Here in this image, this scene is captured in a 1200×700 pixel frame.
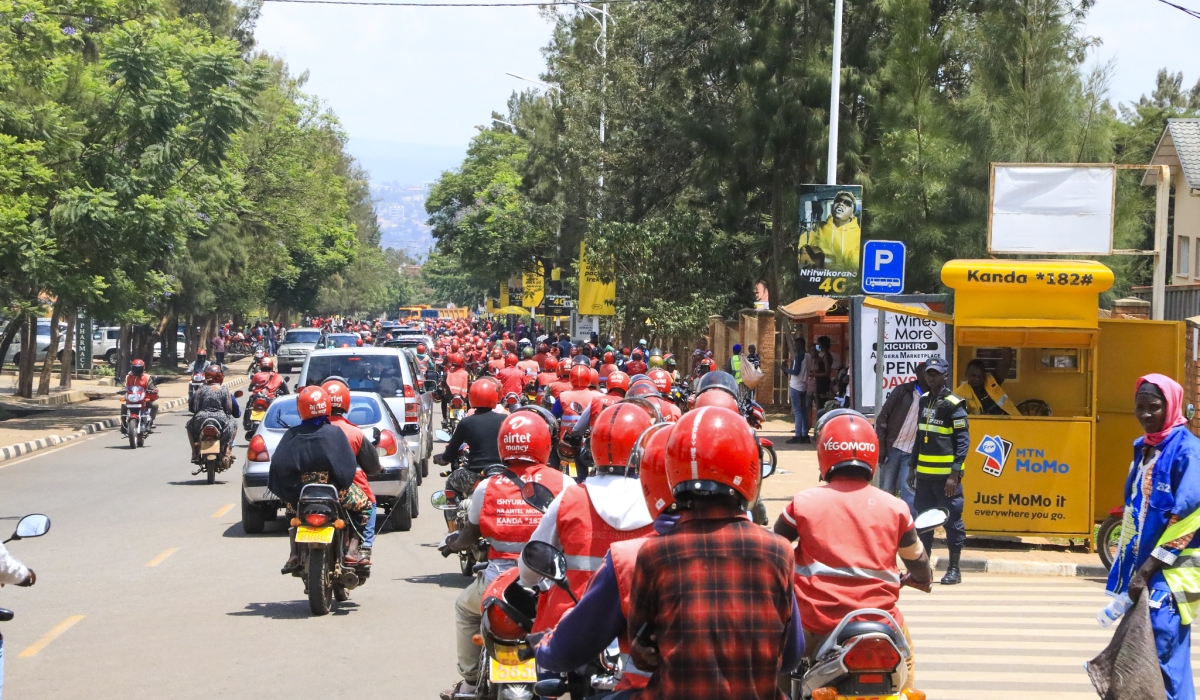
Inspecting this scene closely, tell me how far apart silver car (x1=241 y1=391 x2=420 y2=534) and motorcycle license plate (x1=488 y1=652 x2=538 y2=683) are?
760 centimetres

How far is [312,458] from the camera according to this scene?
9492 mm

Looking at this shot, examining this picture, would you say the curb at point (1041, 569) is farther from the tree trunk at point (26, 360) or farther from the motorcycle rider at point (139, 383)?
the tree trunk at point (26, 360)

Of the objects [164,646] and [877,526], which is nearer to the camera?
[877,526]

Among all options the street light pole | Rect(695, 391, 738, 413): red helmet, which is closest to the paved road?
Rect(695, 391, 738, 413): red helmet

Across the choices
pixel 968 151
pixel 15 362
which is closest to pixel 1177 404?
pixel 968 151

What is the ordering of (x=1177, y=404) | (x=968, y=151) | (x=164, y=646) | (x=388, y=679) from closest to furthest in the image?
(x=1177, y=404), (x=388, y=679), (x=164, y=646), (x=968, y=151)

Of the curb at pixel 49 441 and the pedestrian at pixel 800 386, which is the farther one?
the pedestrian at pixel 800 386

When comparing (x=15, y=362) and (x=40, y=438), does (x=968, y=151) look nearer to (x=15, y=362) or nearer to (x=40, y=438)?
(x=40, y=438)

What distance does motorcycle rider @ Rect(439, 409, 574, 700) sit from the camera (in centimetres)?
635

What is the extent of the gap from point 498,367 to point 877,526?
15.6 m

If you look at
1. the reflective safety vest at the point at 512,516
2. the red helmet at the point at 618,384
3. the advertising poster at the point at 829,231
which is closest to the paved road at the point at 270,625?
the reflective safety vest at the point at 512,516

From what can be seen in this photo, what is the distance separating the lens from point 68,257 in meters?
28.8

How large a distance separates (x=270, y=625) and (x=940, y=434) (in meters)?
5.33

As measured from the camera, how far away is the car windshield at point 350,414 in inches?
571
